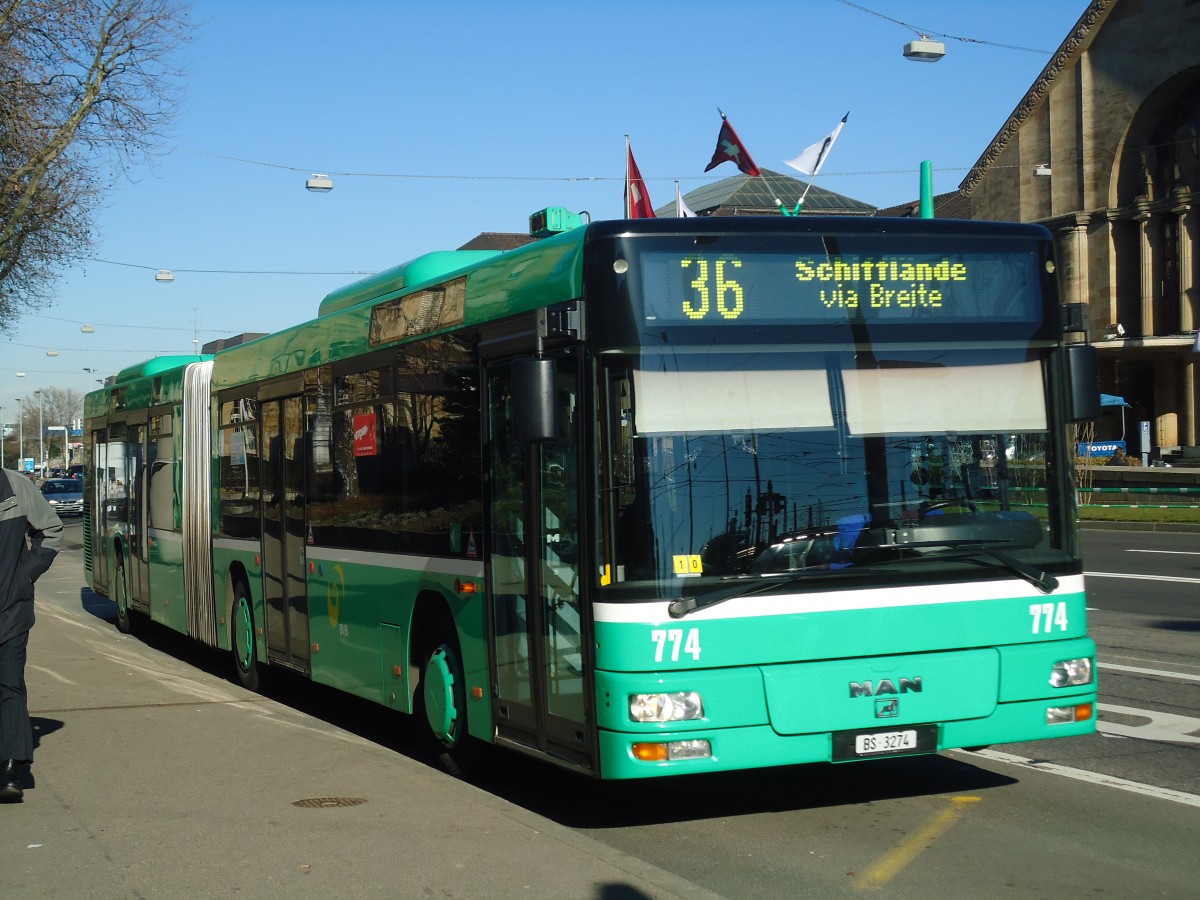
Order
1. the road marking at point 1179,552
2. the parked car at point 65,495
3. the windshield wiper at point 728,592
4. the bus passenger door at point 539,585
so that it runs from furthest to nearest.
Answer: the parked car at point 65,495 → the road marking at point 1179,552 → the bus passenger door at point 539,585 → the windshield wiper at point 728,592

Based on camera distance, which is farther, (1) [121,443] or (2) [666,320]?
(1) [121,443]

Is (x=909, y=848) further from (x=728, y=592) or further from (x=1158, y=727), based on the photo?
(x=1158, y=727)

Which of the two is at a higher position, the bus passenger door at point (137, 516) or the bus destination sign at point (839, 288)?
the bus destination sign at point (839, 288)

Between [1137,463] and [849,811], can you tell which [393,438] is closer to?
[849,811]

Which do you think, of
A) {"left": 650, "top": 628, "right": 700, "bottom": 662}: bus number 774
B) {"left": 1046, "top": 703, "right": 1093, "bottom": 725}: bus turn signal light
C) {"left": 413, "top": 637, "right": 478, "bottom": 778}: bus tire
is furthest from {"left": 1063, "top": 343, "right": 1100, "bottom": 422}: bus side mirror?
{"left": 413, "top": 637, "right": 478, "bottom": 778}: bus tire

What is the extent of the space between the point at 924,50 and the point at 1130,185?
101 feet

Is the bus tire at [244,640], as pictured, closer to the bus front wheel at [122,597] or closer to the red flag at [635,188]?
the bus front wheel at [122,597]

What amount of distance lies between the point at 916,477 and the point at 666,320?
1.38m

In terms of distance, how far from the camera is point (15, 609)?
7465 millimetres

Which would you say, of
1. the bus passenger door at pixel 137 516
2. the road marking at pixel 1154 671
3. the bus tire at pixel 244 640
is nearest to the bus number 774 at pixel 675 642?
the road marking at pixel 1154 671

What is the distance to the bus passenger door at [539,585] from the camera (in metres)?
6.77

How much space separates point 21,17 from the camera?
20.5 m

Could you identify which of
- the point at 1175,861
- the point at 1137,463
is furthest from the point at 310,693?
the point at 1137,463

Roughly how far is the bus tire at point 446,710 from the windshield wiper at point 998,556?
279cm
